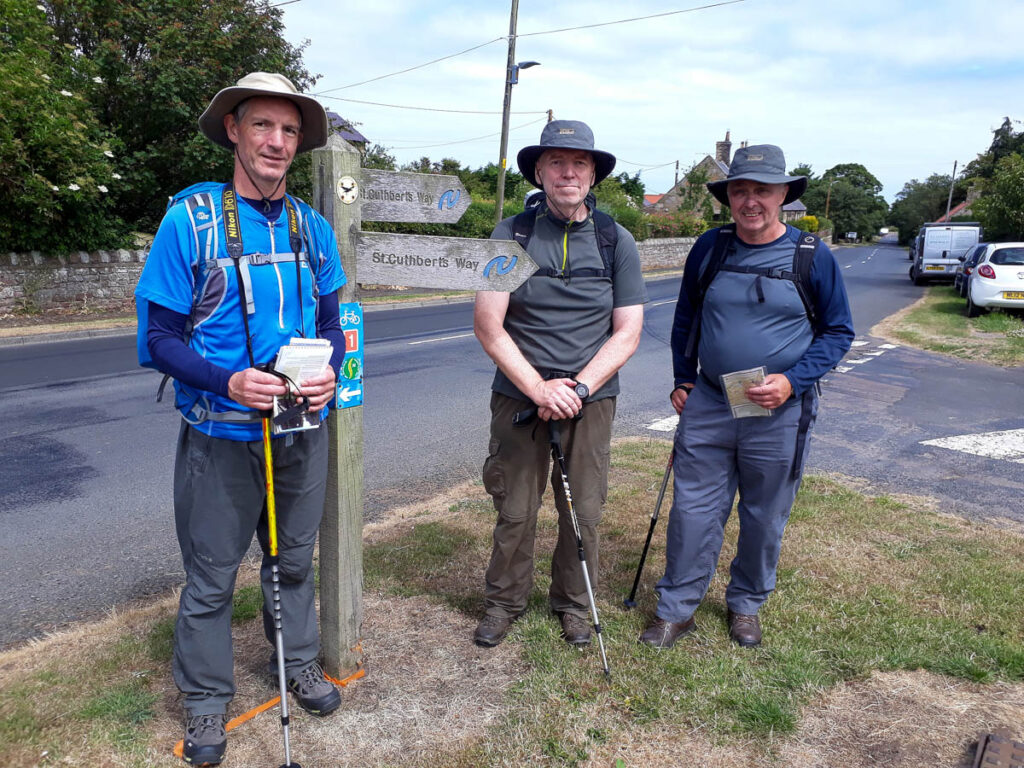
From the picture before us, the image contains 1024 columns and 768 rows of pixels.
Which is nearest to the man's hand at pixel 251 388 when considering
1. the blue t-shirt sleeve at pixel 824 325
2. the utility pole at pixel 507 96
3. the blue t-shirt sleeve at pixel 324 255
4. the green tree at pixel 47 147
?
the blue t-shirt sleeve at pixel 324 255

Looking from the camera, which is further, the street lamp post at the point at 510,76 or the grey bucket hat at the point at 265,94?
the street lamp post at the point at 510,76

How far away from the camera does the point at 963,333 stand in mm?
13609

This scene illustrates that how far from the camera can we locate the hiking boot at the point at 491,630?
3.21 m

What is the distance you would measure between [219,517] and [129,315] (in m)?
14.0

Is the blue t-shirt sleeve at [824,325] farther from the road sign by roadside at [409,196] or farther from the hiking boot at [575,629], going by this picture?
the road sign by roadside at [409,196]

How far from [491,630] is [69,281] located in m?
14.6

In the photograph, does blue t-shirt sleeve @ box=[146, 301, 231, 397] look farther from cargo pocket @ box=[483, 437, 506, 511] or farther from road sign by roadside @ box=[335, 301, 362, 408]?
cargo pocket @ box=[483, 437, 506, 511]

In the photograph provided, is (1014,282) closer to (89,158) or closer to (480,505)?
(480,505)

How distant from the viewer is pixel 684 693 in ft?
9.42

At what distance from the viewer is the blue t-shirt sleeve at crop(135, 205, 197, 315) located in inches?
87.3

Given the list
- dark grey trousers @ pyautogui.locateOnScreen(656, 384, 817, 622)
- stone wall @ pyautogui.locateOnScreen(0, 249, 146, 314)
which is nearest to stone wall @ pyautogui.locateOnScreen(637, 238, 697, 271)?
stone wall @ pyautogui.locateOnScreen(0, 249, 146, 314)

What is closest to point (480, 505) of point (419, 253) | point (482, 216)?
point (419, 253)

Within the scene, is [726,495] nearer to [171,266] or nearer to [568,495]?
[568,495]

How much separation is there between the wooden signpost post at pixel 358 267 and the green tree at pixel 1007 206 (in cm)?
2461
